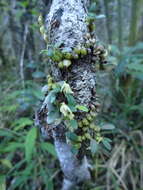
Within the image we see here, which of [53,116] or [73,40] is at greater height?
[73,40]

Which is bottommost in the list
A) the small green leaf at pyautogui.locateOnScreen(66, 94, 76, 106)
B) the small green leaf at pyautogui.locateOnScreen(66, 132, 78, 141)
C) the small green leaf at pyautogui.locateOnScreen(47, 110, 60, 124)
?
the small green leaf at pyautogui.locateOnScreen(66, 132, 78, 141)

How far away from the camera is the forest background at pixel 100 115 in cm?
121

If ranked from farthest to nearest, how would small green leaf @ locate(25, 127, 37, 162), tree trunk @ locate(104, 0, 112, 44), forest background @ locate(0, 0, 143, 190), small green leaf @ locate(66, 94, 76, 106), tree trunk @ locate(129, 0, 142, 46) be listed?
tree trunk @ locate(104, 0, 112, 44)
tree trunk @ locate(129, 0, 142, 46)
forest background @ locate(0, 0, 143, 190)
small green leaf @ locate(25, 127, 37, 162)
small green leaf @ locate(66, 94, 76, 106)

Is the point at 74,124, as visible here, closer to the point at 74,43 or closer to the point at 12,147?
the point at 74,43

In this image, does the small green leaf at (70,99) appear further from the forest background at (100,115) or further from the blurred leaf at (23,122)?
the blurred leaf at (23,122)

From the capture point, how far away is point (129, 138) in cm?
146

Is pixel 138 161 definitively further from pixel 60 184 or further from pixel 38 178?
pixel 38 178

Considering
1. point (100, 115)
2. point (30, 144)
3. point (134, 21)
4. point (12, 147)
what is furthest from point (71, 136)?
point (134, 21)

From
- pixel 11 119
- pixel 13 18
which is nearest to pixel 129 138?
pixel 11 119

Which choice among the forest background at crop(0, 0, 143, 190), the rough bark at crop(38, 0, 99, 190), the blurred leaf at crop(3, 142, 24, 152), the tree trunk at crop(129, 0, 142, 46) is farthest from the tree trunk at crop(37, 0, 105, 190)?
the tree trunk at crop(129, 0, 142, 46)

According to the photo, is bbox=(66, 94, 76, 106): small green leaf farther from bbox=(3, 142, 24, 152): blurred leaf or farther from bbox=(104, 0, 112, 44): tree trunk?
bbox=(104, 0, 112, 44): tree trunk

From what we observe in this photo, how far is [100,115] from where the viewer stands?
148 cm

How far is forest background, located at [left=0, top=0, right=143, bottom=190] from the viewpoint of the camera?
3.98 feet

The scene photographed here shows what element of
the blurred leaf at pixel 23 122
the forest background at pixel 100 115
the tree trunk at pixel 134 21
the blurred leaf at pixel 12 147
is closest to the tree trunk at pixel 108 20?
the forest background at pixel 100 115
